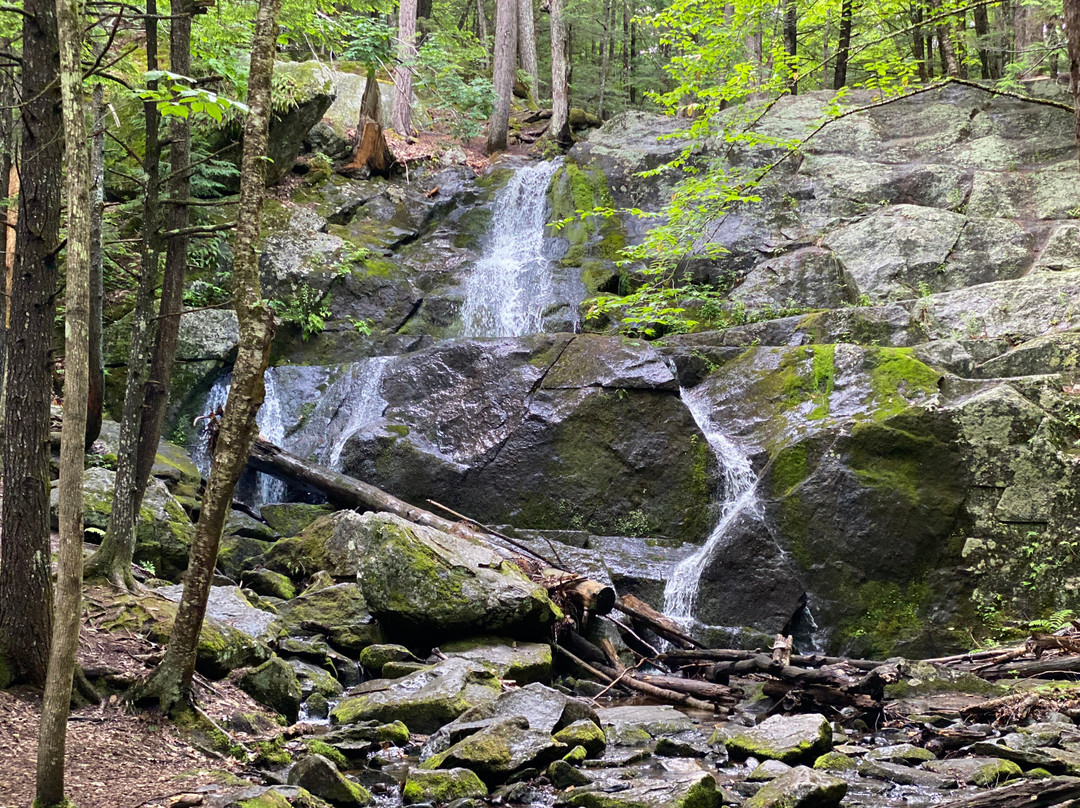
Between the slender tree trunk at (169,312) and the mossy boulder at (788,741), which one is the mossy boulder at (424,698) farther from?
the slender tree trunk at (169,312)

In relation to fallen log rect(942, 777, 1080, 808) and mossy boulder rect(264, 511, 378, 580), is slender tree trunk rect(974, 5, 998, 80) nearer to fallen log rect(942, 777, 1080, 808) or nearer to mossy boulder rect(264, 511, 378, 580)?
mossy boulder rect(264, 511, 378, 580)

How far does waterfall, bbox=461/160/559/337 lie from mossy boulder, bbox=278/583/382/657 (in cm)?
748

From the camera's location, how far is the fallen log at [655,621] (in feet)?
28.1

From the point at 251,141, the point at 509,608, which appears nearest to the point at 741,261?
the point at 509,608

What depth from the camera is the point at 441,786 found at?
183 inches

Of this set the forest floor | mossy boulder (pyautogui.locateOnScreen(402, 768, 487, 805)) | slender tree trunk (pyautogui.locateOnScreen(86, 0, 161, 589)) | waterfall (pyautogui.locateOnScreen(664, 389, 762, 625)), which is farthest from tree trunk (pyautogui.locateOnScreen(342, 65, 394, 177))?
mossy boulder (pyautogui.locateOnScreen(402, 768, 487, 805))

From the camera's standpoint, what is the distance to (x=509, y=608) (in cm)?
753

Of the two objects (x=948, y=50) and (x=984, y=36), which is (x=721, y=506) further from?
(x=984, y=36)

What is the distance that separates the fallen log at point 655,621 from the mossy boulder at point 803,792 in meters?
3.92

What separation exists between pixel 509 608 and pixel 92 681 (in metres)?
3.63

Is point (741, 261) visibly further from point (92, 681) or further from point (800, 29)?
point (92, 681)

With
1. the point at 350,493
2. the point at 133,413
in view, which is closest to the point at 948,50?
the point at 350,493

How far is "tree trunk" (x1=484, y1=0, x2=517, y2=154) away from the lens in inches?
846

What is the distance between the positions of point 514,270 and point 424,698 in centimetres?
1153
